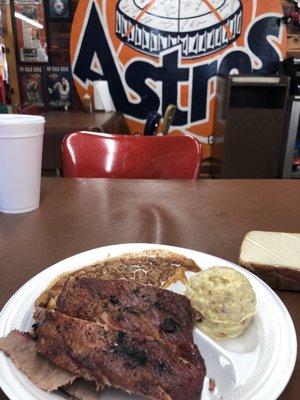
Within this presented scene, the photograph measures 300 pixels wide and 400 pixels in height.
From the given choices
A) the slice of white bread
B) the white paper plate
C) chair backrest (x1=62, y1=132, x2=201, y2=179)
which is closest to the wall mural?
chair backrest (x1=62, y1=132, x2=201, y2=179)

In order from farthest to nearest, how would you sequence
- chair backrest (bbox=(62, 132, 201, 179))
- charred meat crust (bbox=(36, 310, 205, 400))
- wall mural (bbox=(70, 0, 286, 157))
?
wall mural (bbox=(70, 0, 286, 157)) → chair backrest (bbox=(62, 132, 201, 179)) → charred meat crust (bbox=(36, 310, 205, 400))

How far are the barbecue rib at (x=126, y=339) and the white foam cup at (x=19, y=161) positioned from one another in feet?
1.58

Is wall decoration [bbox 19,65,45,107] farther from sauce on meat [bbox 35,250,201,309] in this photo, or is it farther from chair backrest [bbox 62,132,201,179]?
sauce on meat [bbox 35,250,201,309]

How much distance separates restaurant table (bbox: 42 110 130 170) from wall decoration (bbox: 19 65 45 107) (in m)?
0.34

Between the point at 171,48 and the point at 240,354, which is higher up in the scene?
the point at 171,48

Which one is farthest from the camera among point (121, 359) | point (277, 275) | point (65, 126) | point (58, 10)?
point (58, 10)

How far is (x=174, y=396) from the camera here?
406mm

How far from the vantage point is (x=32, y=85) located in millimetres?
3580

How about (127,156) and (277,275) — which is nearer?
(277,275)

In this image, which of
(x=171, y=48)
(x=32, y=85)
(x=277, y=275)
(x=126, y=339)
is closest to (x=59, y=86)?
(x=32, y=85)

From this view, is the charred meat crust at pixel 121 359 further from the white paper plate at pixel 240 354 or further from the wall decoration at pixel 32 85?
the wall decoration at pixel 32 85

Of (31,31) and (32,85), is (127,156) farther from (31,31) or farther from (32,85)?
(31,31)

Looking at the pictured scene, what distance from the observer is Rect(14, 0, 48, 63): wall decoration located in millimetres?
3371

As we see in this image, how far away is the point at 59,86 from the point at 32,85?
0.96 ft
